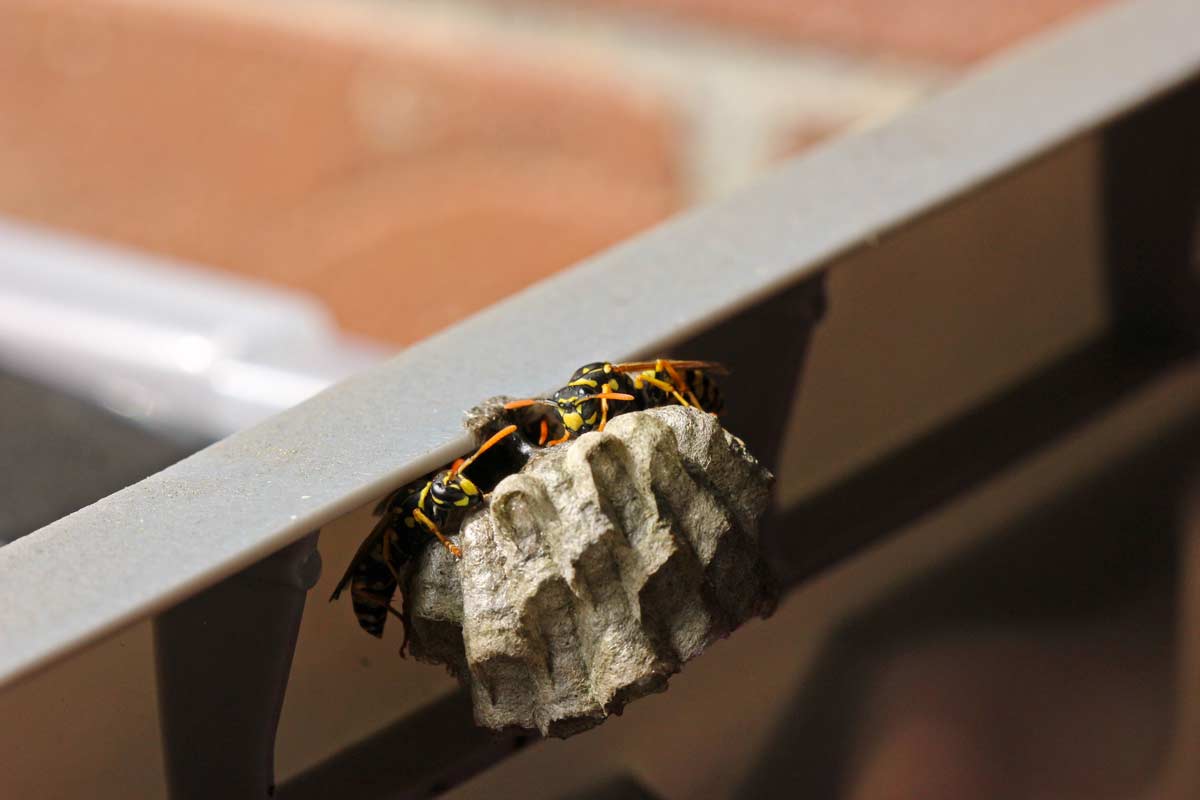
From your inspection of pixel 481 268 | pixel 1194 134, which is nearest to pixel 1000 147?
pixel 1194 134

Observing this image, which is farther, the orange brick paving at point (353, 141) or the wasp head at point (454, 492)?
the orange brick paving at point (353, 141)

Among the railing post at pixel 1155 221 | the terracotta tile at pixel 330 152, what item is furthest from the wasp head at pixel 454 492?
the terracotta tile at pixel 330 152

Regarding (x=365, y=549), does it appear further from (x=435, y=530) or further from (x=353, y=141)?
(x=353, y=141)

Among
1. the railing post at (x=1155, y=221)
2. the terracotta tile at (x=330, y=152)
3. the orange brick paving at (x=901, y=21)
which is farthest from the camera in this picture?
the terracotta tile at (x=330, y=152)

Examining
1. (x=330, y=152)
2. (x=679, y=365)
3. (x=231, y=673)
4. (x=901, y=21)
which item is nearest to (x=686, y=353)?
(x=679, y=365)

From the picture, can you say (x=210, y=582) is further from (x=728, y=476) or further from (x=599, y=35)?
(x=599, y=35)

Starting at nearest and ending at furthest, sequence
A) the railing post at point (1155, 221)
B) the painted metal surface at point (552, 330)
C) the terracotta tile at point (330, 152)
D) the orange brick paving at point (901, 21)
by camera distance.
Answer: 1. the painted metal surface at point (552, 330)
2. the railing post at point (1155, 221)
3. the orange brick paving at point (901, 21)
4. the terracotta tile at point (330, 152)

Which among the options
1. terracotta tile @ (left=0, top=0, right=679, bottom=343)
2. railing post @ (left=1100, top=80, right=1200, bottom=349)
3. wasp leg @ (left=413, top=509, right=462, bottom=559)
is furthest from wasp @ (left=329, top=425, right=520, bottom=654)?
terracotta tile @ (left=0, top=0, right=679, bottom=343)

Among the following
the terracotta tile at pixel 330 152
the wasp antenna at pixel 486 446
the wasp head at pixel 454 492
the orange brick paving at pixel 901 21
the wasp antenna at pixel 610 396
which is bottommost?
the terracotta tile at pixel 330 152

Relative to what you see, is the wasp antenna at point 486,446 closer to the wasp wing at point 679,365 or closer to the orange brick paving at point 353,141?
the wasp wing at point 679,365
